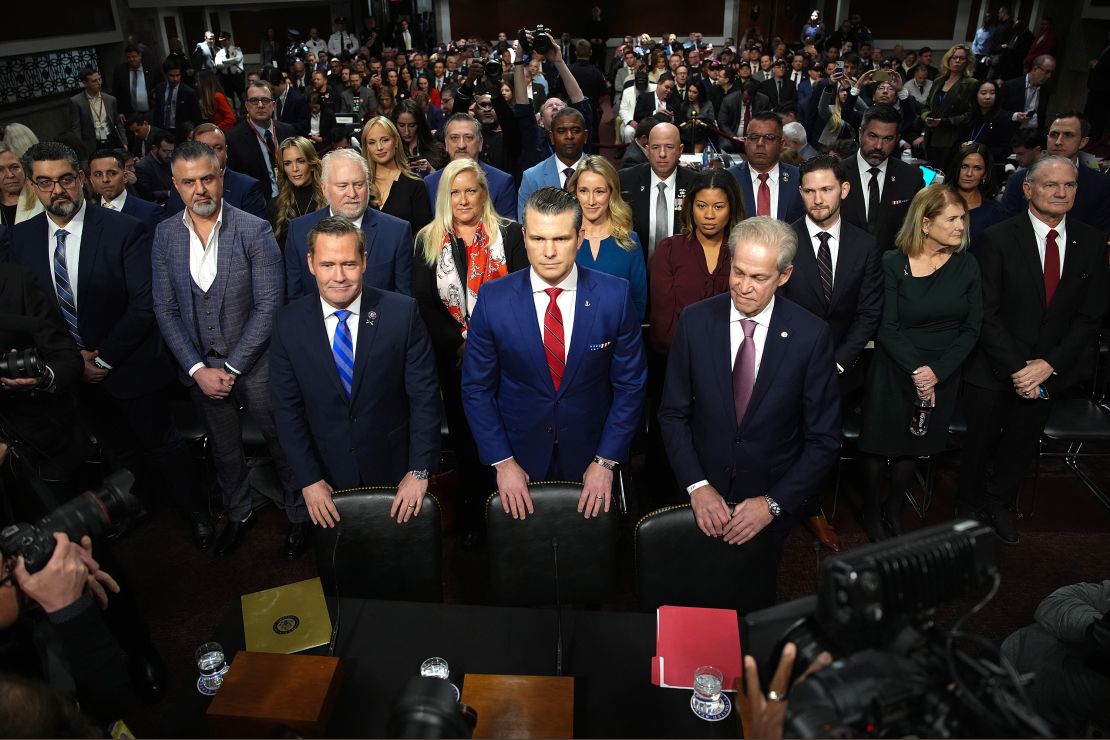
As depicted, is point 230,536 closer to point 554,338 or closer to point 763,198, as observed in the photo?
point 554,338

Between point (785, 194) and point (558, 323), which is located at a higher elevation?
point (785, 194)

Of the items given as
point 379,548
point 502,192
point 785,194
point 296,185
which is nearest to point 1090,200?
point 785,194

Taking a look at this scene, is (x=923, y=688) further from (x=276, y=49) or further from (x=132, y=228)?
(x=276, y=49)

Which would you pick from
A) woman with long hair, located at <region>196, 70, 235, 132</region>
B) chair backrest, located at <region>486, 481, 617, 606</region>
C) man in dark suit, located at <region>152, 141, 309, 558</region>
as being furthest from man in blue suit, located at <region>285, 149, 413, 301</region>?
woman with long hair, located at <region>196, 70, 235, 132</region>

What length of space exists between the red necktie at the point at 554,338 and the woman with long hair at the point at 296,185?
209cm

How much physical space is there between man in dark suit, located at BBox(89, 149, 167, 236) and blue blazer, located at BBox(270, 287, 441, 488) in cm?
215

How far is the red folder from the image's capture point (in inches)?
76.5

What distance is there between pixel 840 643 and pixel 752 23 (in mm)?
22936

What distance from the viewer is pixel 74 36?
1220 centimetres

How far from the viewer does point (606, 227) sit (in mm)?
3674

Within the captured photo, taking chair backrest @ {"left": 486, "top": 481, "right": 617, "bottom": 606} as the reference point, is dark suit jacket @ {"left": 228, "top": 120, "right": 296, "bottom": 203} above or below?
above

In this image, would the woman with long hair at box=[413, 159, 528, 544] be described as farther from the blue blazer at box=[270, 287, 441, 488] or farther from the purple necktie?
the purple necktie

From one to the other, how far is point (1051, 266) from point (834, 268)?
0.94m

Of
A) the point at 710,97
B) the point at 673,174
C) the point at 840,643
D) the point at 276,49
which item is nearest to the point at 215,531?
the point at 673,174
